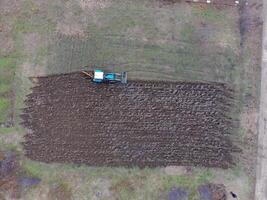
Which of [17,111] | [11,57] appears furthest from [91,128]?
[11,57]

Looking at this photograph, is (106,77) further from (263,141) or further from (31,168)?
(263,141)

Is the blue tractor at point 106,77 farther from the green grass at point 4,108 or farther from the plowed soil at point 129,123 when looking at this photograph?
the green grass at point 4,108

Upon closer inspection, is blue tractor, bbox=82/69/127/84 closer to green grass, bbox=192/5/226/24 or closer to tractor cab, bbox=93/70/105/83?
tractor cab, bbox=93/70/105/83

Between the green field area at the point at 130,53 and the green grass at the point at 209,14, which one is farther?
the green grass at the point at 209,14

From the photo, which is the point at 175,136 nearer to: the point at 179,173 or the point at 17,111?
the point at 179,173

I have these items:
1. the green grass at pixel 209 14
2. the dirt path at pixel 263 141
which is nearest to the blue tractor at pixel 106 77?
the green grass at pixel 209 14

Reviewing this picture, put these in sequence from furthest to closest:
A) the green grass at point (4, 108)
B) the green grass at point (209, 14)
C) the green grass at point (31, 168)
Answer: the green grass at point (209, 14) → the green grass at point (4, 108) → the green grass at point (31, 168)

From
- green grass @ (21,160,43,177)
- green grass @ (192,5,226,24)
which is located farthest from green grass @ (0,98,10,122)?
green grass @ (192,5,226,24)
